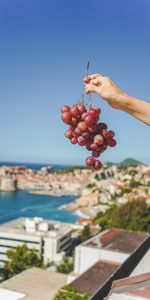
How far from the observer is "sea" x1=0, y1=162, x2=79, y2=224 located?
33.9 metres

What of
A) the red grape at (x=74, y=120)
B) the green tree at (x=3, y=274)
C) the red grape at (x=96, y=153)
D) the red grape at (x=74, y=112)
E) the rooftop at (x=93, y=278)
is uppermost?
the red grape at (x=74, y=112)

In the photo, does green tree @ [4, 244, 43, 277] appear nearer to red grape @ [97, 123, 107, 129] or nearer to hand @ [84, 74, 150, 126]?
red grape @ [97, 123, 107, 129]

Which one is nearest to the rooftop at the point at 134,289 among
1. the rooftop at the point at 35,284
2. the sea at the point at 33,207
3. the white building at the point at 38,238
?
the rooftop at the point at 35,284

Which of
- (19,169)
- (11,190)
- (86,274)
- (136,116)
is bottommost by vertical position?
(86,274)

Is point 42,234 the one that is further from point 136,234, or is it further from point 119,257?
point 119,257

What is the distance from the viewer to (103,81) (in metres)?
0.67

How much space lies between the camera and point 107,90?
66 cm

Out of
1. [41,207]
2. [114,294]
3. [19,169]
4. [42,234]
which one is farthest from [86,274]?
[19,169]

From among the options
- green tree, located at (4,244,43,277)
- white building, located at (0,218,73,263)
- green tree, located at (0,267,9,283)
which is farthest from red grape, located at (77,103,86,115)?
white building, located at (0,218,73,263)

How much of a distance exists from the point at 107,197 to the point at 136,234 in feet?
78.7

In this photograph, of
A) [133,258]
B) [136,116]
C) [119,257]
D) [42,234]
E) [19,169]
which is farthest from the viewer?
[19,169]

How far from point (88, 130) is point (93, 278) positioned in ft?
21.4

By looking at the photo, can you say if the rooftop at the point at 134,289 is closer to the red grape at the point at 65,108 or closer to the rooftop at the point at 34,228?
the red grape at the point at 65,108

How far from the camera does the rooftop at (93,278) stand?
20.7ft
